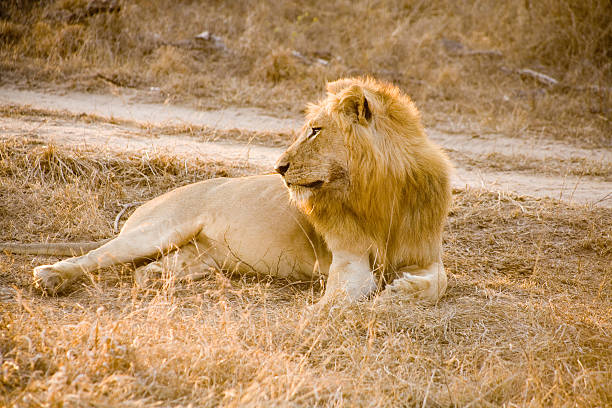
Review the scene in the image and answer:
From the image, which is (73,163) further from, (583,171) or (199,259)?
(583,171)

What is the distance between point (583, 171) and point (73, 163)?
494 cm

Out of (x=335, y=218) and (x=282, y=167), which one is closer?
(x=282, y=167)

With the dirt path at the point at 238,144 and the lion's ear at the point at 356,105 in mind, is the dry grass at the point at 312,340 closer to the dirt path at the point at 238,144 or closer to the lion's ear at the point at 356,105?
the lion's ear at the point at 356,105

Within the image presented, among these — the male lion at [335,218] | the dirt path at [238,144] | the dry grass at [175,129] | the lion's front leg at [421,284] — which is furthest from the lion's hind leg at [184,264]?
the dry grass at [175,129]

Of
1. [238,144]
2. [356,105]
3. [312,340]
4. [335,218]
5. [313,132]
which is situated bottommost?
[238,144]

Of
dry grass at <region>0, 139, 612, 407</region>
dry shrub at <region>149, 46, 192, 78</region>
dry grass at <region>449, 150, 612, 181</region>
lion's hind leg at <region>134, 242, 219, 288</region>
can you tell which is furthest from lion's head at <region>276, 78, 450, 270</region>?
dry shrub at <region>149, 46, 192, 78</region>

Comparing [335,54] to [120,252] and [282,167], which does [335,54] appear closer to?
[120,252]

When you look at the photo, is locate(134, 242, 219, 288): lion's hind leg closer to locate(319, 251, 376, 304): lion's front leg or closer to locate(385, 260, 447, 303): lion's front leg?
locate(319, 251, 376, 304): lion's front leg

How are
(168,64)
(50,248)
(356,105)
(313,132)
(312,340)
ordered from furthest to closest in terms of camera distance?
(168,64), (50,248), (313,132), (356,105), (312,340)

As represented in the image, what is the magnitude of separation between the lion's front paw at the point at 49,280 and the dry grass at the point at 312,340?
0.07m

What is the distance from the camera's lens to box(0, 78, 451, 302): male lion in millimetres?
2895

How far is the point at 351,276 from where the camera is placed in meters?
3.03

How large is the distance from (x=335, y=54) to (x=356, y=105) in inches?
342

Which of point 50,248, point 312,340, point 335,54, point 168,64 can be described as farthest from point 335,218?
point 335,54
